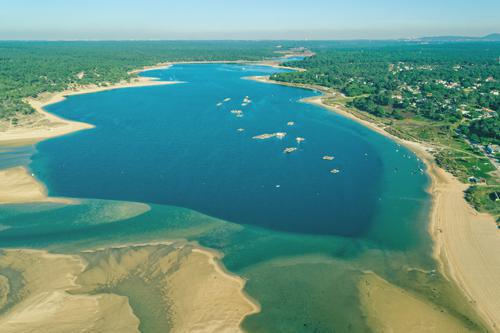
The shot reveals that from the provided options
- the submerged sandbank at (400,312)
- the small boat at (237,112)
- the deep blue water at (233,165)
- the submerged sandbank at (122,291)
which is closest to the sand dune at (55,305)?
the submerged sandbank at (122,291)

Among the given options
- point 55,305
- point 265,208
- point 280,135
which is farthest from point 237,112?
point 55,305

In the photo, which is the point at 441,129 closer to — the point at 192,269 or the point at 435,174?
the point at 435,174

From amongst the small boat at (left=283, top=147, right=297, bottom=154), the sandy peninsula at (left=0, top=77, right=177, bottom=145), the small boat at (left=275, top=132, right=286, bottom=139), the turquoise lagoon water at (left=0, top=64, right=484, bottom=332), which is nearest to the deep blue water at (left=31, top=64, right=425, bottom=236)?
the turquoise lagoon water at (left=0, top=64, right=484, bottom=332)

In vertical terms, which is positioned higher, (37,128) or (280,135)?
(37,128)

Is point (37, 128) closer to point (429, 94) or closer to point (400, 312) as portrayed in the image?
point (400, 312)

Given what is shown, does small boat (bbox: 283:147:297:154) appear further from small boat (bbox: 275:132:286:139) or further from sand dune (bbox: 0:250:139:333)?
sand dune (bbox: 0:250:139:333)

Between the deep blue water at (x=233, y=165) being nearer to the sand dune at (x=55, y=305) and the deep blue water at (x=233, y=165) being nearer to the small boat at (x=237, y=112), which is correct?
the small boat at (x=237, y=112)
